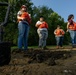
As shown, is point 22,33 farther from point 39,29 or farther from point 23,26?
point 39,29

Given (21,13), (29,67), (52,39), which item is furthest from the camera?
(52,39)

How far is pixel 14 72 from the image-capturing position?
20.6 feet

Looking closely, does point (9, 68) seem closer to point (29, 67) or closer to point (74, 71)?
point (29, 67)

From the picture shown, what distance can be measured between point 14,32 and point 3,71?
5687 centimetres

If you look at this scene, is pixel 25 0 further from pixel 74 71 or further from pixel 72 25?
pixel 74 71

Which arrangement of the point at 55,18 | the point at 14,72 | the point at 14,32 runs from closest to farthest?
the point at 14,72 → the point at 14,32 → the point at 55,18

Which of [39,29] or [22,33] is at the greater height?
[39,29]

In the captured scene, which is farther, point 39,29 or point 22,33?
point 39,29

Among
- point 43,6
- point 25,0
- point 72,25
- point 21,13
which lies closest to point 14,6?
point 25,0

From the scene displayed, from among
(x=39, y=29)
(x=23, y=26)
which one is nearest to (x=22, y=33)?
(x=23, y=26)

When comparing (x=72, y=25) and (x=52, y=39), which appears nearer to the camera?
(x=72, y=25)

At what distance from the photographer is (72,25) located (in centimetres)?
1777

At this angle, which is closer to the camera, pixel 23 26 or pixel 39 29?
pixel 23 26

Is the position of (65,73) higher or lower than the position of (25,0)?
lower
